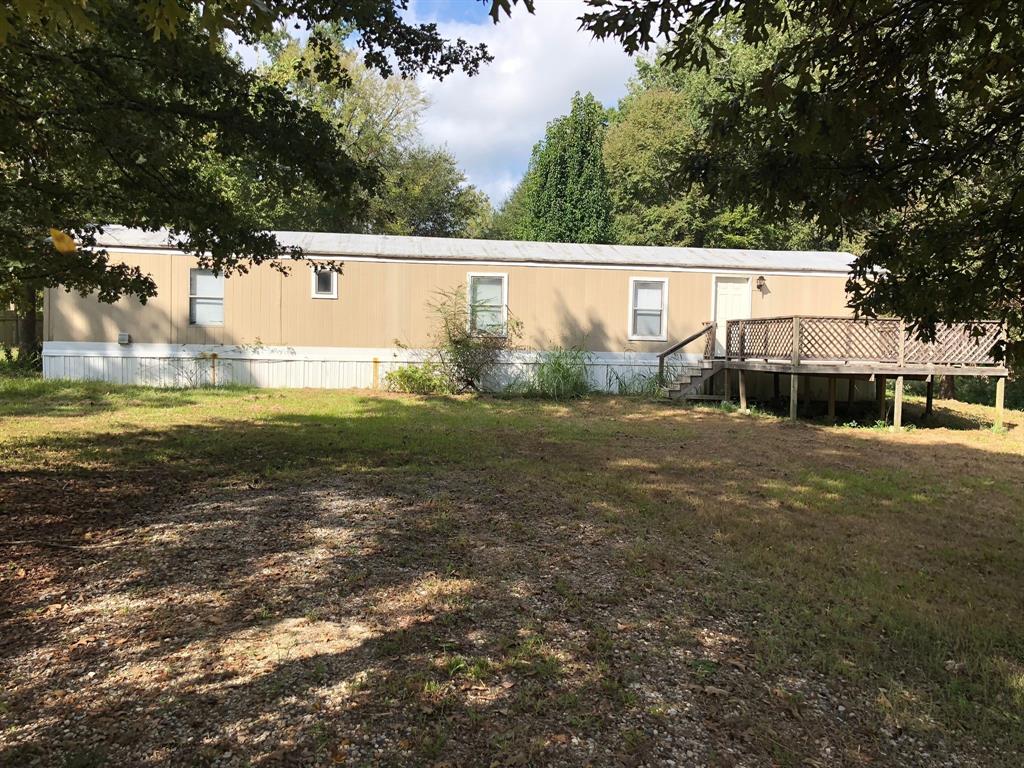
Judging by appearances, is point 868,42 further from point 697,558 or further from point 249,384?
point 249,384

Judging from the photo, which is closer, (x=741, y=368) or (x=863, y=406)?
(x=741, y=368)

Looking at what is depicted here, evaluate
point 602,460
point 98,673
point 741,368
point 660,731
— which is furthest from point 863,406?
point 98,673

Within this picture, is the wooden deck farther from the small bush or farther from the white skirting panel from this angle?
the small bush

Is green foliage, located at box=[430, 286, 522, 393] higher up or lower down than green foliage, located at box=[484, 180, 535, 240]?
lower down

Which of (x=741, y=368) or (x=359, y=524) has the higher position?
(x=741, y=368)

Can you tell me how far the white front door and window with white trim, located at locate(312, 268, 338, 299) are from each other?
7487 millimetres

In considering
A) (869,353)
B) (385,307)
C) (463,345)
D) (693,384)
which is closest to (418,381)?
(463,345)

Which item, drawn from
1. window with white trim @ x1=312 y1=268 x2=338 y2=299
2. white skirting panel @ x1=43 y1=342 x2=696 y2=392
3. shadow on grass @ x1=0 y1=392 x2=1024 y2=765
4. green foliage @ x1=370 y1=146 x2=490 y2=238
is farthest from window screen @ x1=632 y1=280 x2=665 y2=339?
green foliage @ x1=370 y1=146 x2=490 y2=238

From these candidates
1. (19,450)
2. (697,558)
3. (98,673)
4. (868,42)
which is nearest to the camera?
(98,673)

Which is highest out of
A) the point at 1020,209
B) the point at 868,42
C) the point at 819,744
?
the point at 868,42

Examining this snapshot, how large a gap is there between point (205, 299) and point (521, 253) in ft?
19.7

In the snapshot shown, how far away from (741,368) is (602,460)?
5697 millimetres

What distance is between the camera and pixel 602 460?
7.00 meters

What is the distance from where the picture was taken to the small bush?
500 inches
